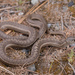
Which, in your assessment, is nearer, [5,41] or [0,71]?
[0,71]

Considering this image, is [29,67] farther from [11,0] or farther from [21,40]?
[11,0]

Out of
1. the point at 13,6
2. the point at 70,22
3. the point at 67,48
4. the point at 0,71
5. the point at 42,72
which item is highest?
the point at 13,6

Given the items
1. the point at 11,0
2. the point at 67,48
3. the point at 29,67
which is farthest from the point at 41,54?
the point at 11,0

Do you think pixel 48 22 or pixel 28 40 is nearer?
pixel 28 40

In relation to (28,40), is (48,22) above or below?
above
